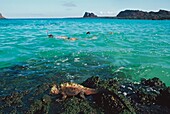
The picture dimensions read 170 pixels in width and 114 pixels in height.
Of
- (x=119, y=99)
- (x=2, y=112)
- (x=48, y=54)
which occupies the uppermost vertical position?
(x=119, y=99)

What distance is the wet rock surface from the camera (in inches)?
289

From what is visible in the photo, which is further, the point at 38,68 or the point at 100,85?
the point at 38,68

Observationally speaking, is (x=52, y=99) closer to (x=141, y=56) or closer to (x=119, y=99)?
(x=119, y=99)

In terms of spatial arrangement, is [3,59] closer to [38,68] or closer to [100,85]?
[38,68]

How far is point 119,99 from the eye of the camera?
24.4ft

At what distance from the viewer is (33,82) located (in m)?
10.9

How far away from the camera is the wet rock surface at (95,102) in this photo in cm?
733

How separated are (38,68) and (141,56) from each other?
9163 millimetres

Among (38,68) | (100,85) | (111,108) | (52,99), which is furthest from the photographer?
(38,68)

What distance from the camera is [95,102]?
26.0 feet

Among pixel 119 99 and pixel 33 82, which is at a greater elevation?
pixel 119 99

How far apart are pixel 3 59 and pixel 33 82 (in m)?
7.43

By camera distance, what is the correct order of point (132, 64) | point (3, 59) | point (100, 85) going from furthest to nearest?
1. point (3, 59)
2. point (132, 64)
3. point (100, 85)

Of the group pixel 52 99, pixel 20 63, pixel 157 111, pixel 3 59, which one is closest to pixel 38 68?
pixel 20 63
